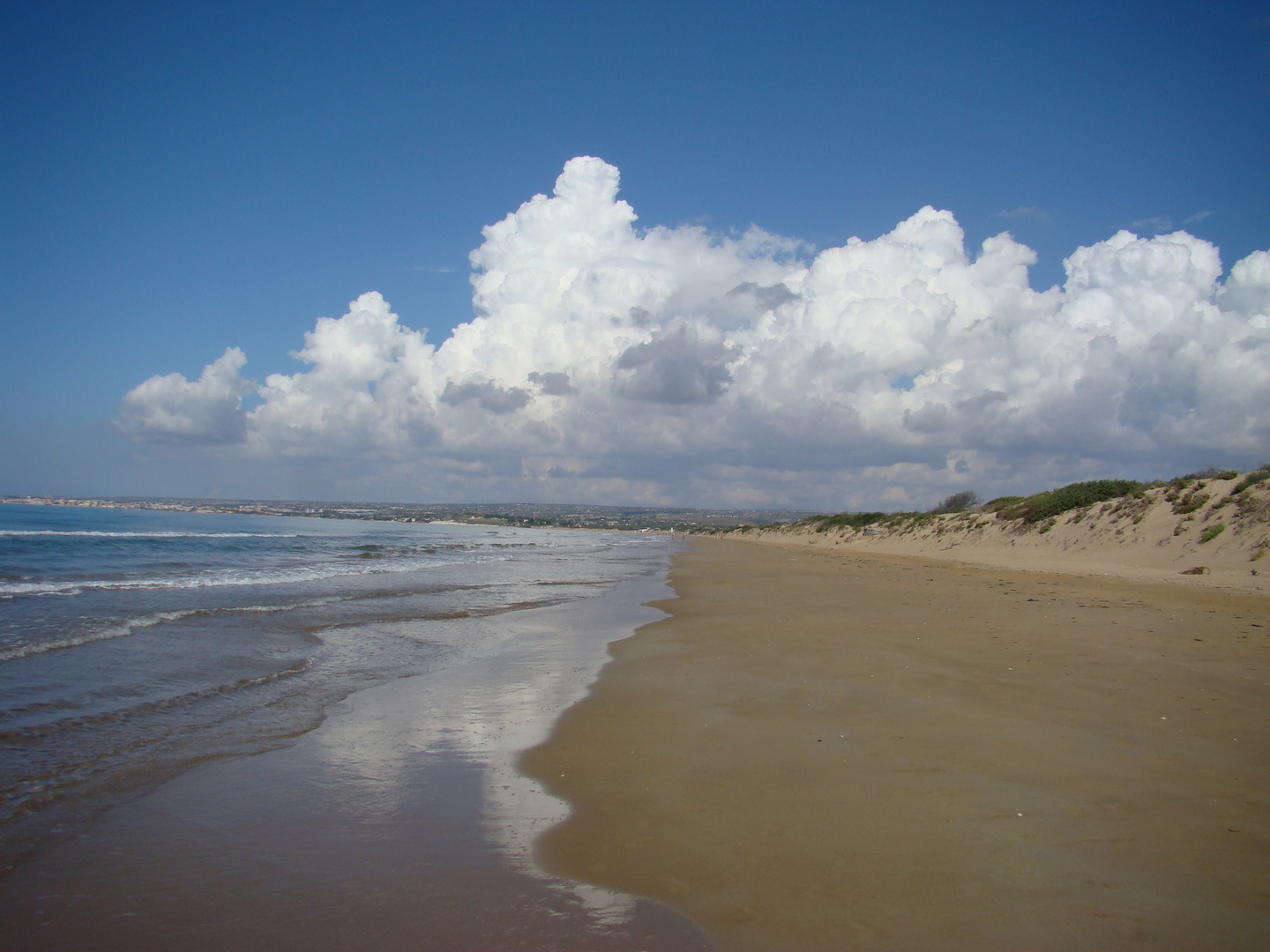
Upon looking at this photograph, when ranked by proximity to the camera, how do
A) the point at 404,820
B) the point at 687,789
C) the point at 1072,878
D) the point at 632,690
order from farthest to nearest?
the point at 632,690, the point at 687,789, the point at 404,820, the point at 1072,878

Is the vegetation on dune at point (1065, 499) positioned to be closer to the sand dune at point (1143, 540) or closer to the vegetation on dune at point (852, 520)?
the sand dune at point (1143, 540)

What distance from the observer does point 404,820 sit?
4969mm

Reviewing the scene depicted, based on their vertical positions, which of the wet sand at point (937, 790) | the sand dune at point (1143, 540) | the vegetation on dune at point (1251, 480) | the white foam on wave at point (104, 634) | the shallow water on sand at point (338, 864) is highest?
the vegetation on dune at point (1251, 480)

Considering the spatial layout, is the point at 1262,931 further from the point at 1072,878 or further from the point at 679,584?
the point at 679,584

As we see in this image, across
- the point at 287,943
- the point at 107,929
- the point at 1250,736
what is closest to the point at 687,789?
the point at 287,943

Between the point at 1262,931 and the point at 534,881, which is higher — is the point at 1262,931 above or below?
above

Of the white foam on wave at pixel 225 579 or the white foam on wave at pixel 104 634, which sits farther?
the white foam on wave at pixel 225 579

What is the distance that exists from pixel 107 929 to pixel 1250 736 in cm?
922

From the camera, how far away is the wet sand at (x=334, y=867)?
3555 mm

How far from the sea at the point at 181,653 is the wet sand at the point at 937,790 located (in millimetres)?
3553

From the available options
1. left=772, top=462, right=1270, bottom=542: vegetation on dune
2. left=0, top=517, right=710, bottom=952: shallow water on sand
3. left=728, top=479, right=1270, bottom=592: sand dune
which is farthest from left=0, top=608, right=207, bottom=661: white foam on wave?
left=772, top=462, right=1270, bottom=542: vegetation on dune

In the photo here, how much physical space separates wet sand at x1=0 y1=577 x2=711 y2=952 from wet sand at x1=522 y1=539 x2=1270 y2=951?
392 millimetres

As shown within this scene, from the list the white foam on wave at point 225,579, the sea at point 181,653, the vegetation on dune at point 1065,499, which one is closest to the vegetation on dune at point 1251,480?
the vegetation on dune at point 1065,499

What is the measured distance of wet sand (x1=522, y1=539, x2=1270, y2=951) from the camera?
3.64 m
